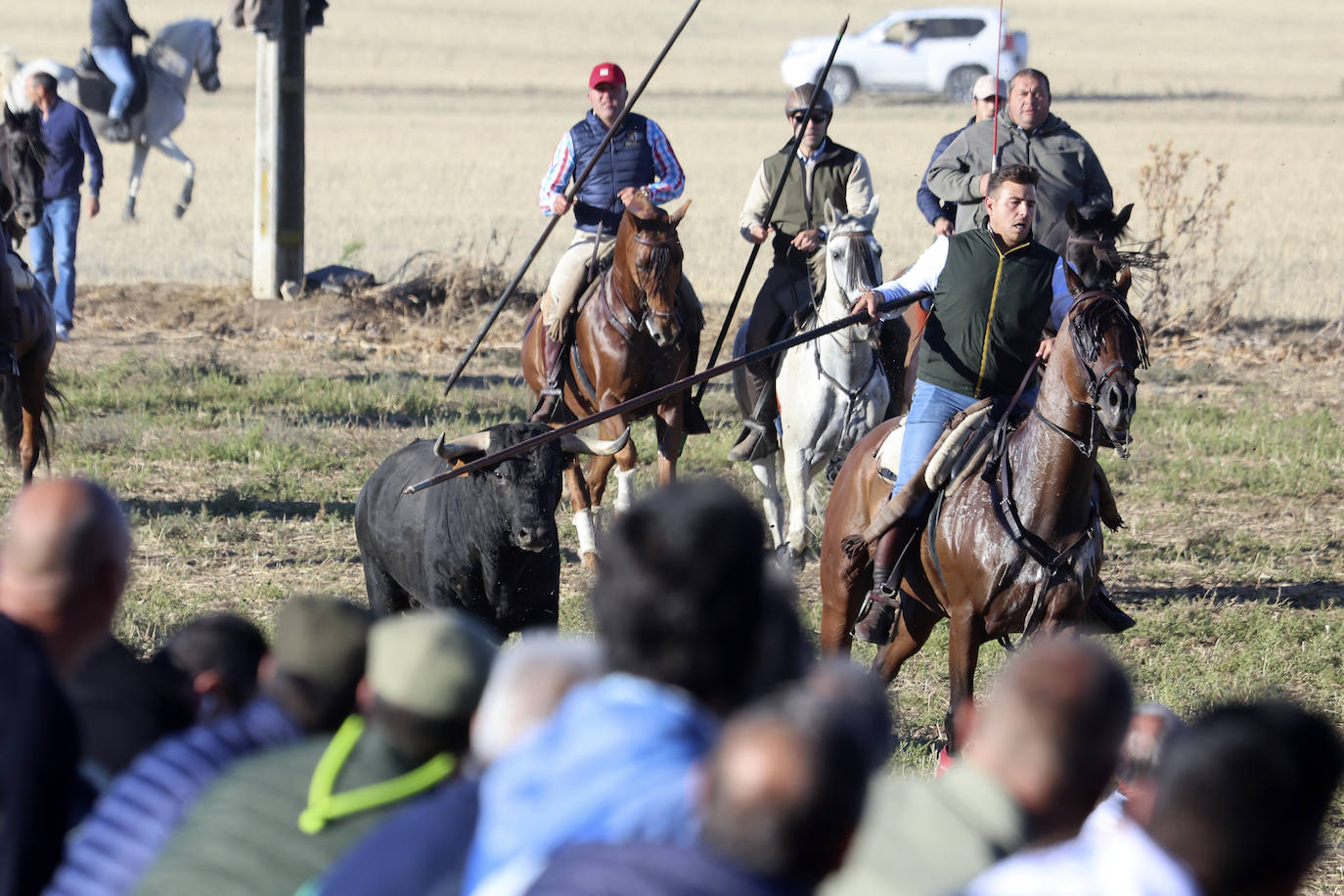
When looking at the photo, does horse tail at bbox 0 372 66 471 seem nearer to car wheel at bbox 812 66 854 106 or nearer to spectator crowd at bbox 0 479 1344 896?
spectator crowd at bbox 0 479 1344 896

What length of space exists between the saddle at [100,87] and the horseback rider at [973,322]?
22.0 m

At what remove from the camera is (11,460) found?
11.0 m

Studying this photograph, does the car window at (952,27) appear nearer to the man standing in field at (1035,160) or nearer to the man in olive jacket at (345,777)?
the man standing in field at (1035,160)

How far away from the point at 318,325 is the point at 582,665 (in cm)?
1559

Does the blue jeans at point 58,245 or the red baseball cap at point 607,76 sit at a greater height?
the red baseball cap at point 607,76

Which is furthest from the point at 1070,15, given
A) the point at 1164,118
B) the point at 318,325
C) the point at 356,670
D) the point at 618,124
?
the point at 356,670

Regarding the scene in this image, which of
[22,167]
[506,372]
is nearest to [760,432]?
[506,372]

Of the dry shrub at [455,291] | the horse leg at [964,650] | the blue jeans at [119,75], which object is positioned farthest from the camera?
the blue jeans at [119,75]

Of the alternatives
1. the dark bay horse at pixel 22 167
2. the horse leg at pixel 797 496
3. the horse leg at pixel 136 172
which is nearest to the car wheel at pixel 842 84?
the horse leg at pixel 136 172

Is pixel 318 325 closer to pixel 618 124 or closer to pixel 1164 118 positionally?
pixel 618 124

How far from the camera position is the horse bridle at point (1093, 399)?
630 centimetres

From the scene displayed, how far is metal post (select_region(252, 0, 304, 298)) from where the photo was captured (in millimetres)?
18656

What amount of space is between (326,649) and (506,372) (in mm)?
13084

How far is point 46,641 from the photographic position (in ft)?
9.95
